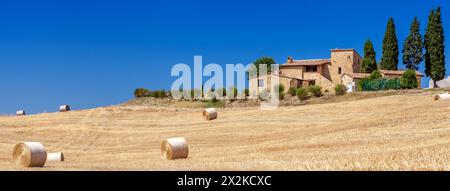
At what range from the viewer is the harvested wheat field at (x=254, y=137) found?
13.2 metres

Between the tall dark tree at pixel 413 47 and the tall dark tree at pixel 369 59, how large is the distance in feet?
12.6

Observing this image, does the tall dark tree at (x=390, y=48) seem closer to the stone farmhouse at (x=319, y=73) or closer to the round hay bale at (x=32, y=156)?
the stone farmhouse at (x=319, y=73)

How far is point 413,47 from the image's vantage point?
7538 centimetres

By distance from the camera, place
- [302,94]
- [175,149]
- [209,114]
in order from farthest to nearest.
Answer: [302,94] < [209,114] < [175,149]

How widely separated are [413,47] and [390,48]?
3668 mm

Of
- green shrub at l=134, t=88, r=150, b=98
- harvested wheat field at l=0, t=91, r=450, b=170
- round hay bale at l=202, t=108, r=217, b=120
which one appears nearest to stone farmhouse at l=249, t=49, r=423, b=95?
green shrub at l=134, t=88, r=150, b=98

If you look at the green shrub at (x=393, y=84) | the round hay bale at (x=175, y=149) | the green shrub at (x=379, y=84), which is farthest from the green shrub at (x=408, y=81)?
the round hay bale at (x=175, y=149)

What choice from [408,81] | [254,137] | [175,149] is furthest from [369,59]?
[175,149]

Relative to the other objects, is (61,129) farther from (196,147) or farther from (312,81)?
(312,81)

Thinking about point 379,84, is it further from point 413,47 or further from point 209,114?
point 209,114
